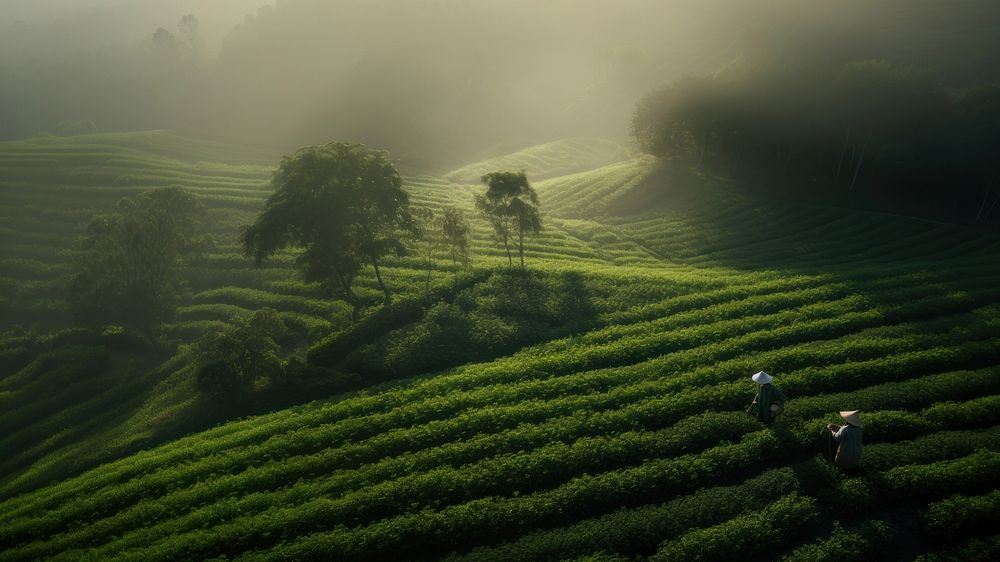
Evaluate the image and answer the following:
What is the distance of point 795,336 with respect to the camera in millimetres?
32219

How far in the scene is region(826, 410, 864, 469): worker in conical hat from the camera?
816 inches

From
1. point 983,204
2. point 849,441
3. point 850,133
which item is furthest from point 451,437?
point 983,204

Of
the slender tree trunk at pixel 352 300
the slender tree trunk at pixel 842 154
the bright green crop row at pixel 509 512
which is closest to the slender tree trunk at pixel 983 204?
the slender tree trunk at pixel 842 154

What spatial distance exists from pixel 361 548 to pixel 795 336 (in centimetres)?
2673

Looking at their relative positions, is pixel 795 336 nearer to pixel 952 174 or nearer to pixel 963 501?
pixel 963 501

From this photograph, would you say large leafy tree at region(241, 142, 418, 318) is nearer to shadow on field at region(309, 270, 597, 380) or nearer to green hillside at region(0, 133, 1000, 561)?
shadow on field at region(309, 270, 597, 380)

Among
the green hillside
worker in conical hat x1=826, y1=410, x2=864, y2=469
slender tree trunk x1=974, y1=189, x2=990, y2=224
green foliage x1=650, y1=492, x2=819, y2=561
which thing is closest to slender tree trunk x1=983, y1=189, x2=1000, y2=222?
slender tree trunk x1=974, y1=189, x2=990, y2=224

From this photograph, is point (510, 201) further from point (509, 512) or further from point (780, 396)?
point (509, 512)

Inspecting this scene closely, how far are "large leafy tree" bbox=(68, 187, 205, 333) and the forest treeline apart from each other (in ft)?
210

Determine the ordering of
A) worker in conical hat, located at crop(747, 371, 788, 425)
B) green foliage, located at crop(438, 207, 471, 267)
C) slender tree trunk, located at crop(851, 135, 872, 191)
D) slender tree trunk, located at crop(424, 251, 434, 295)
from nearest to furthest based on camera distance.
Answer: worker in conical hat, located at crop(747, 371, 788, 425) → slender tree trunk, located at crop(424, 251, 434, 295) → green foliage, located at crop(438, 207, 471, 267) → slender tree trunk, located at crop(851, 135, 872, 191)

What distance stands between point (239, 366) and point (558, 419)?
70.0 feet

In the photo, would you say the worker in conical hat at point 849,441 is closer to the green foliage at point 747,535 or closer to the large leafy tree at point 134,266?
the green foliage at point 747,535

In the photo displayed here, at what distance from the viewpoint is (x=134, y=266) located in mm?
50031

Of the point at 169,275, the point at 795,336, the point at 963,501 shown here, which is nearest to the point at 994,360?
the point at 795,336
